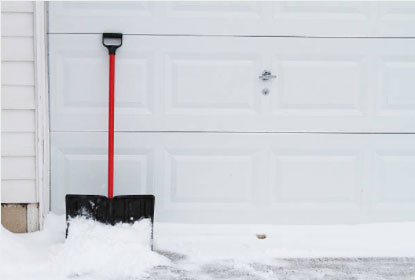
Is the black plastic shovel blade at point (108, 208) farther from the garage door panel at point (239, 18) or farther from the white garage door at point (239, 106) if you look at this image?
the garage door panel at point (239, 18)

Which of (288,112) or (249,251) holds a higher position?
(288,112)

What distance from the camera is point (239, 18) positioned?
308cm

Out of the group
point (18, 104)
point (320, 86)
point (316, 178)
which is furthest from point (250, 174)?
point (18, 104)

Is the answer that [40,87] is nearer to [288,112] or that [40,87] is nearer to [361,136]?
[288,112]

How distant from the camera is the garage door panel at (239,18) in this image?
9.95ft

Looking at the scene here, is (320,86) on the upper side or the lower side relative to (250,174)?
upper

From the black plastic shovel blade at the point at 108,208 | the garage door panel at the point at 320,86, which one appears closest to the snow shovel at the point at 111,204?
the black plastic shovel blade at the point at 108,208

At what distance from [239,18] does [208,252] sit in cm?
143

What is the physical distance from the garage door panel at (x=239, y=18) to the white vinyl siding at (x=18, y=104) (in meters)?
0.20

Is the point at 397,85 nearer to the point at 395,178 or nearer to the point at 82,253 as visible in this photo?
the point at 395,178

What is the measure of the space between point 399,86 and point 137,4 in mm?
1723

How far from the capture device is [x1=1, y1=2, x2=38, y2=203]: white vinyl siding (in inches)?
114

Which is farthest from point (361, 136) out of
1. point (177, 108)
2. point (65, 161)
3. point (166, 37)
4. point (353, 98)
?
point (65, 161)

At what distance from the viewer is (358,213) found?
3.24m
